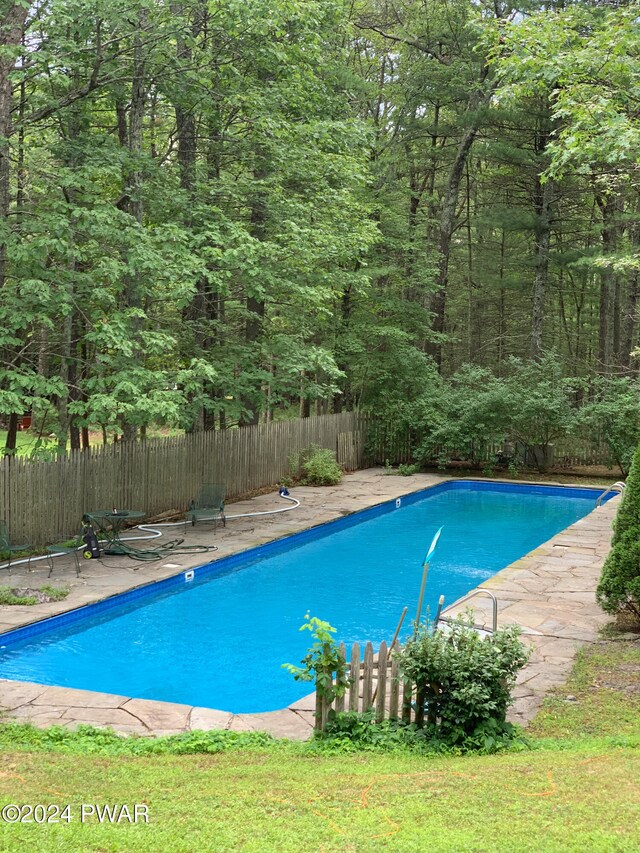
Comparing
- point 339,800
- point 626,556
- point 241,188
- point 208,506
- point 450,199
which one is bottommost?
point 339,800

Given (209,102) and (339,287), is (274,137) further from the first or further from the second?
(339,287)

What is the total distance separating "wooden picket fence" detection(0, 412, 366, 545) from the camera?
10.9 meters

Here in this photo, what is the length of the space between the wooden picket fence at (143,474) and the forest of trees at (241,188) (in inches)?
27.0

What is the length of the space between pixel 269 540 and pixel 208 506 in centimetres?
145

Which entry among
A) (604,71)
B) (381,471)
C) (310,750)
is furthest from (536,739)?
(381,471)

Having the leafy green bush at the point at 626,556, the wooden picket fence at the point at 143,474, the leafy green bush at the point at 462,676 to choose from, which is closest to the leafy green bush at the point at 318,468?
the wooden picket fence at the point at 143,474

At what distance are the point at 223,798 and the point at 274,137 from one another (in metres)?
11.8

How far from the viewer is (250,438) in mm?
16156

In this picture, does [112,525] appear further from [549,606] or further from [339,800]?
[339,800]

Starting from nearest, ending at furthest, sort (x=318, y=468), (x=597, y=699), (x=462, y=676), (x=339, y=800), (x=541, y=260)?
(x=339, y=800)
(x=462, y=676)
(x=597, y=699)
(x=318, y=468)
(x=541, y=260)

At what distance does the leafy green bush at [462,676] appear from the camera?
A: 505 cm

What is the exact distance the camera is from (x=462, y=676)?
5.02 m

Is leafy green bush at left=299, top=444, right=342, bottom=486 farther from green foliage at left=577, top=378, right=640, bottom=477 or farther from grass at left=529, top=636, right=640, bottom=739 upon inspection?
grass at left=529, top=636, right=640, bottom=739

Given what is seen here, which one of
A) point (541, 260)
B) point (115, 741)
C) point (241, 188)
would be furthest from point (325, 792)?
point (541, 260)
